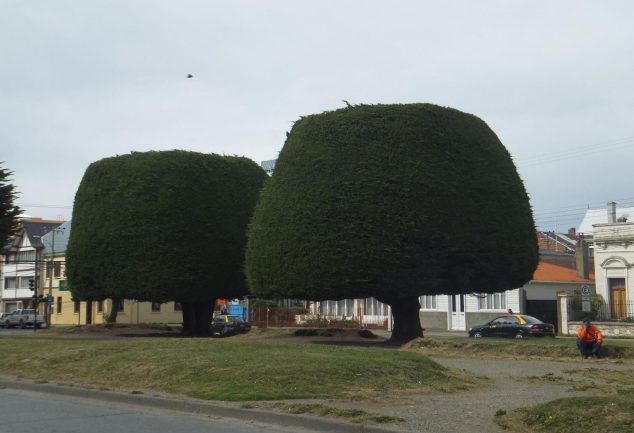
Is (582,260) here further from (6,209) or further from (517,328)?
(6,209)

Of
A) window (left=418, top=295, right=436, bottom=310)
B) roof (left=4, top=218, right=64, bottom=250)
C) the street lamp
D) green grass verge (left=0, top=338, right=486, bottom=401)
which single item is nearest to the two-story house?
roof (left=4, top=218, right=64, bottom=250)

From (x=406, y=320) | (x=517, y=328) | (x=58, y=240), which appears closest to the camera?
(x=406, y=320)

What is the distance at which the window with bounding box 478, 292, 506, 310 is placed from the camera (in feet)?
153

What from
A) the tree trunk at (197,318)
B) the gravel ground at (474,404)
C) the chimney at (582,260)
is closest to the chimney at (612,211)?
the chimney at (582,260)

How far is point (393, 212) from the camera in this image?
2383 cm

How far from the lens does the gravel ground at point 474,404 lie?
8906 millimetres

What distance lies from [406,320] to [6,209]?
56.5 ft

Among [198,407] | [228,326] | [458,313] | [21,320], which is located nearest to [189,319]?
[228,326]

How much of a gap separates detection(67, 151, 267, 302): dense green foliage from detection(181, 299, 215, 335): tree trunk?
2651 mm

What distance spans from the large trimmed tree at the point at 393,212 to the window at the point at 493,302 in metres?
20.7

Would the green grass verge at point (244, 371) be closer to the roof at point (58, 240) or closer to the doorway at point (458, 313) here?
the doorway at point (458, 313)

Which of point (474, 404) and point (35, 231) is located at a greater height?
point (35, 231)

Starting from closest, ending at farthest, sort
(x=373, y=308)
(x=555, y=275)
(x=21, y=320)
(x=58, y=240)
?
(x=555, y=275) → (x=373, y=308) → (x=21, y=320) → (x=58, y=240)

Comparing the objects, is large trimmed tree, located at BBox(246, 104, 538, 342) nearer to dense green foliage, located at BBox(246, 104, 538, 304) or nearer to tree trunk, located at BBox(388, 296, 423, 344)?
dense green foliage, located at BBox(246, 104, 538, 304)
